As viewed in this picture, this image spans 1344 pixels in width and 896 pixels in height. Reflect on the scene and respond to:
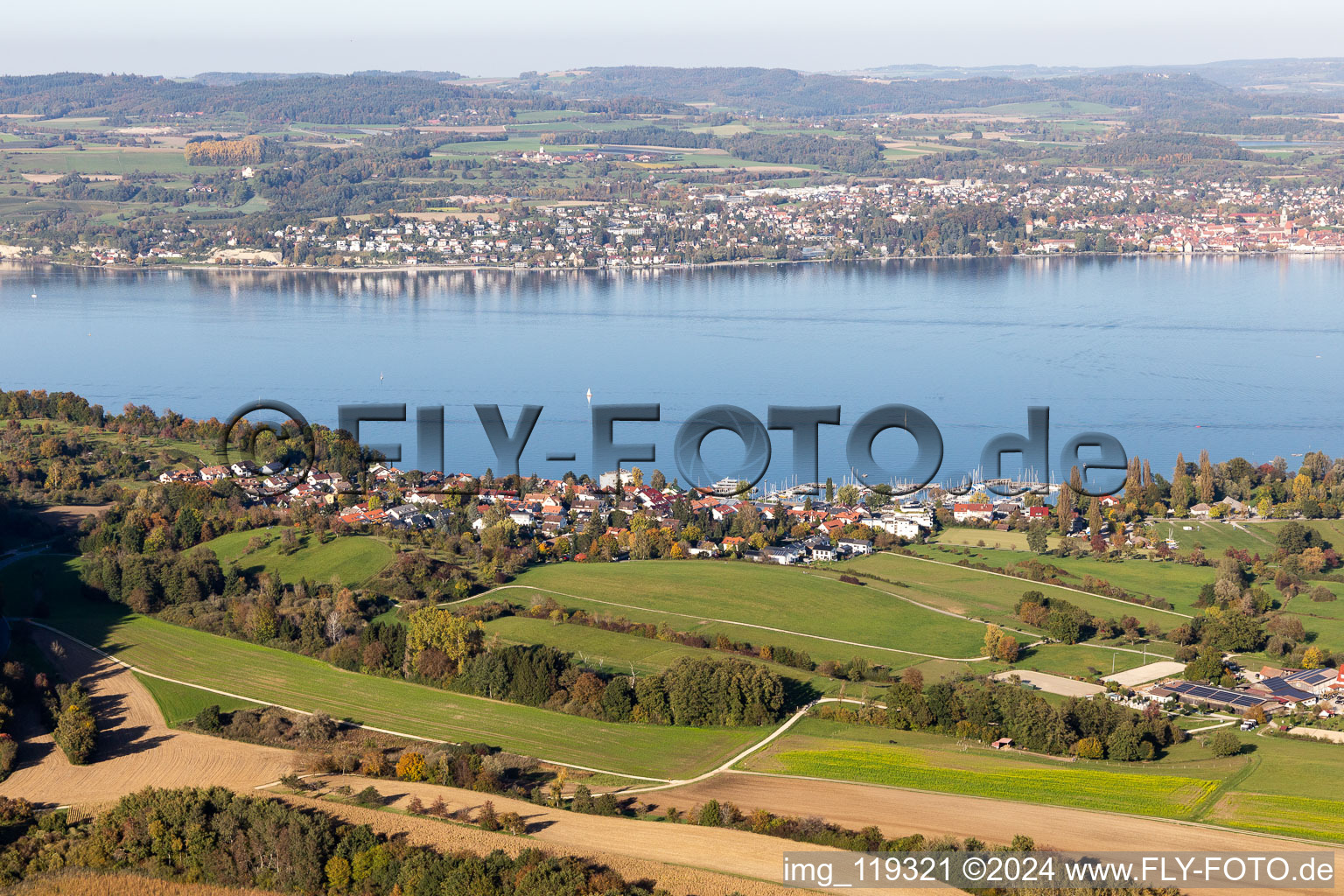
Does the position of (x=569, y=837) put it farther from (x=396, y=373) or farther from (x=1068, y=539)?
(x=396, y=373)

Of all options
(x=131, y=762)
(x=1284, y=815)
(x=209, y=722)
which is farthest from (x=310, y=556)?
(x=1284, y=815)

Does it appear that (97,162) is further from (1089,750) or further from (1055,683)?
(1089,750)

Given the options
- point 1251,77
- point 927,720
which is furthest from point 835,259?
point 1251,77

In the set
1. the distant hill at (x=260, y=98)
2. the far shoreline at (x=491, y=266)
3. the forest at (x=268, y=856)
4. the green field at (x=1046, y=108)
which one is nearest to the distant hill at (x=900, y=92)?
the green field at (x=1046, y=108)

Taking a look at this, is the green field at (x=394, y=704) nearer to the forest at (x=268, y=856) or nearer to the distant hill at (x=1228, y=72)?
the forest at (x=268, y=856)

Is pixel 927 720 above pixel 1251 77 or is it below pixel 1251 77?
below

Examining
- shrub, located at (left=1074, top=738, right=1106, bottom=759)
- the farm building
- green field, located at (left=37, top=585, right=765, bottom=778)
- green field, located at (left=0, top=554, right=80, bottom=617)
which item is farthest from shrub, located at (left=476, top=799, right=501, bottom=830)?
green field, located at (left=0, top=554, right=80, bottom=617)

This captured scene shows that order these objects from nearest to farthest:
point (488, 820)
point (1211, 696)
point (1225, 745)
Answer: point (488, 820) < point (1225, 745) < point (1211, 696)
